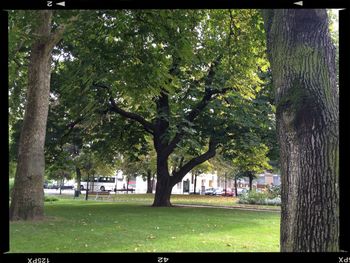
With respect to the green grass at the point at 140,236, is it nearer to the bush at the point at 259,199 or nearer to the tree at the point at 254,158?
the tree at the point at 254,158

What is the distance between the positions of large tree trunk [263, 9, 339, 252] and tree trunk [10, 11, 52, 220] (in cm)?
858

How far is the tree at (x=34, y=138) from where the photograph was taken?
1210 cm

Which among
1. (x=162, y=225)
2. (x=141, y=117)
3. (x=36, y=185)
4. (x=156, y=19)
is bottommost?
(x=162, y=225)

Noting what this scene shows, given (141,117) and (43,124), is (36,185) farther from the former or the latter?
(141,117)

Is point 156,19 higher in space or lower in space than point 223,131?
higher

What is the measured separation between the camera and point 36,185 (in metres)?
12.3

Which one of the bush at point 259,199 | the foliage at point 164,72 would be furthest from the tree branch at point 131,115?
the bush at point 259,199

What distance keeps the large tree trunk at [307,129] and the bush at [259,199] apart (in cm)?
2116

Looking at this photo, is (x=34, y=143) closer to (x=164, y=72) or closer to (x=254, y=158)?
(x=164, y=72)

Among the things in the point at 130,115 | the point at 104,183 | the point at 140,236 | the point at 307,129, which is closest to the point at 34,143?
the point at 140,236

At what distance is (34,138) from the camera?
486 inches

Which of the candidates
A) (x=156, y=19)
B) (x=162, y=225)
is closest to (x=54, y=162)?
(x=162, y=225)

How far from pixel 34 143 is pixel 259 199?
58.6 feet

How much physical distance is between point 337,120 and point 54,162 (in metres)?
18.6
